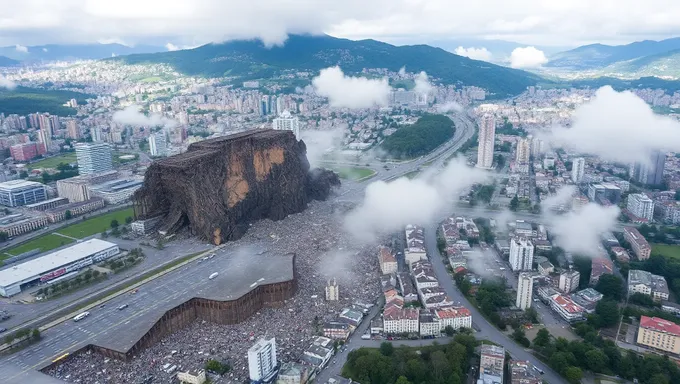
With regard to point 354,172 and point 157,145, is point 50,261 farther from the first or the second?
point 157,145

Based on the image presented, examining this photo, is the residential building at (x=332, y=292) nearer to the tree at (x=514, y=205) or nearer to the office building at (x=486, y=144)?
the tree at (x=514, y=205)

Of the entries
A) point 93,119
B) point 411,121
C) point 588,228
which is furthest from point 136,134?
point 588,228

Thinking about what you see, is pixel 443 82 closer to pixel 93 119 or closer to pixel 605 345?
pixel 93 119

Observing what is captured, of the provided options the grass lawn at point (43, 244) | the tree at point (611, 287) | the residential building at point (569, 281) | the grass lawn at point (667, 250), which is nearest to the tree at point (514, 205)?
the grass lawn at point (667, 250)

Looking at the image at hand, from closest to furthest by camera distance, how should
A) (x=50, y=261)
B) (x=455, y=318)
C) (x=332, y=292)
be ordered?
(x=455, y=318)
(x=332, y=292)
(x=50, y=261)

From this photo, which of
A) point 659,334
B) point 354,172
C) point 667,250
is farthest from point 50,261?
point 667,250

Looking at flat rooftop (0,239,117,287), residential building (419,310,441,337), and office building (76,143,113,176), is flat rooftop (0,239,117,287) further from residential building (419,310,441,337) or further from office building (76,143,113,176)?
office building (76,143,113,176)
